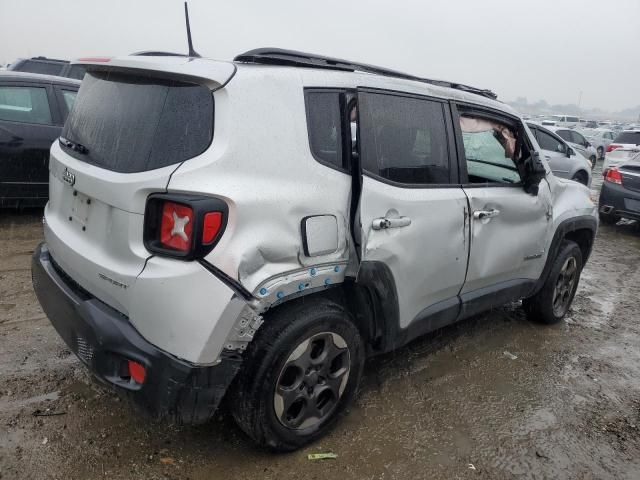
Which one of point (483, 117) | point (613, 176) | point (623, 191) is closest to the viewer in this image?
point (483, 117)

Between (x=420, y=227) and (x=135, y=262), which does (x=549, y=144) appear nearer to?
(x=420, y=227)

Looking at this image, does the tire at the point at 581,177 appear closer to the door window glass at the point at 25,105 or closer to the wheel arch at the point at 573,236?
the wheel arch at the point at 573,236

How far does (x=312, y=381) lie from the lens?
2.52 metres

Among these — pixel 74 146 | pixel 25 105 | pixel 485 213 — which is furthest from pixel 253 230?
pixel 25 105

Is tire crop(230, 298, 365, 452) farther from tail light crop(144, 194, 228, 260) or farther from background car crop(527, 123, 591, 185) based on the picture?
background car crop(527, 123, 591, 185)

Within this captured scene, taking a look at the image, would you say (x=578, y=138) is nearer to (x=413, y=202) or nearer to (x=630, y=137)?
(x=630, y=137)

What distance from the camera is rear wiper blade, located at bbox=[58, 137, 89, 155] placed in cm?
252

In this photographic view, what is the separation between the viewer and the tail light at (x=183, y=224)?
202 centimetres

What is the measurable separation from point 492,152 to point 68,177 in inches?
107

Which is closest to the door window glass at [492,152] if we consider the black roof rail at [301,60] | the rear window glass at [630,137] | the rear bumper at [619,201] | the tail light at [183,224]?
the black roof rail at [301,60]

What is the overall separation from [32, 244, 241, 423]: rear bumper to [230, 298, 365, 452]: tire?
14 centimetres

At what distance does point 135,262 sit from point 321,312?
2.81ft

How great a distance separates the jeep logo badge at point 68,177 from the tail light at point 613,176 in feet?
28.4

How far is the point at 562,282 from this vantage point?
4.42 metres
